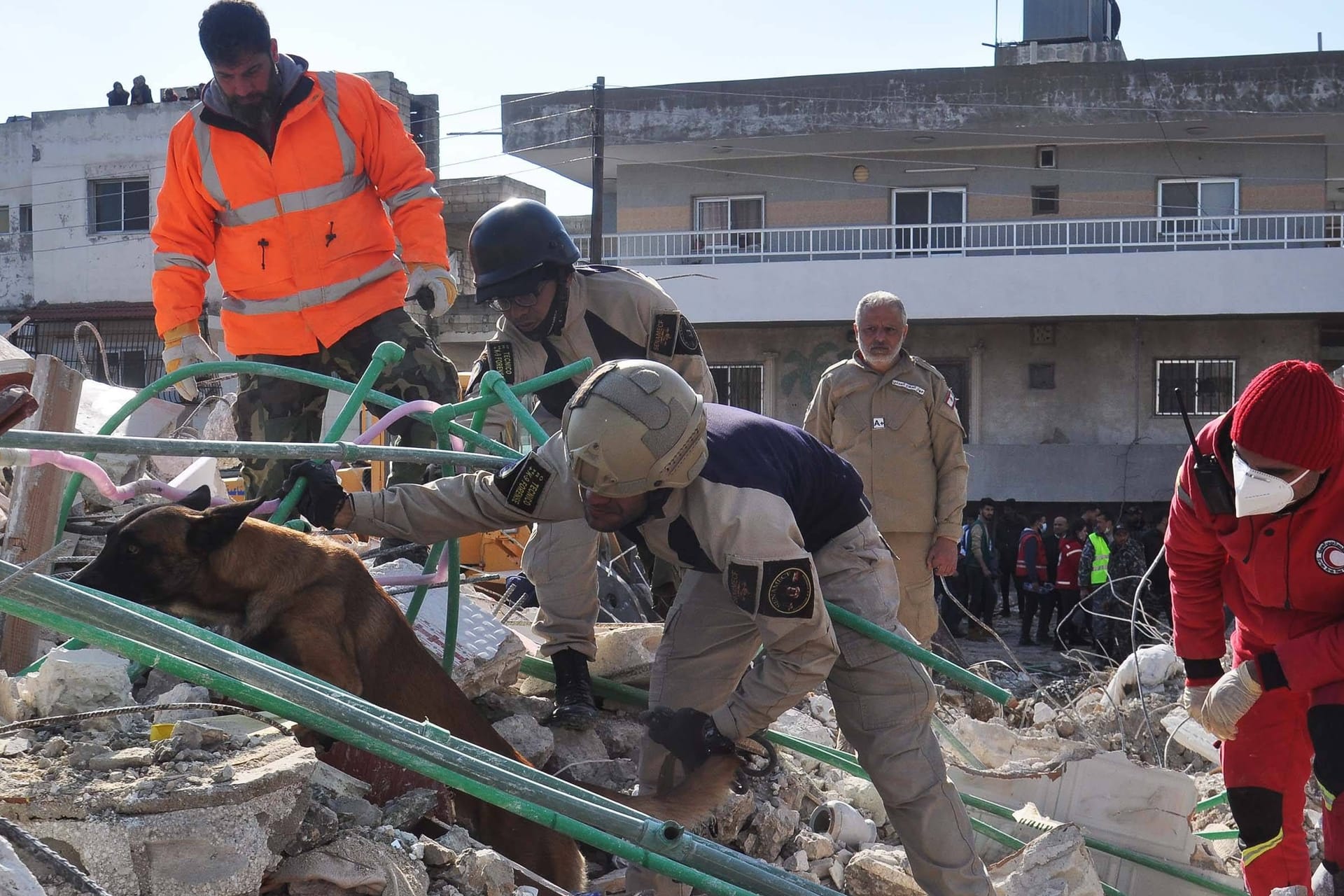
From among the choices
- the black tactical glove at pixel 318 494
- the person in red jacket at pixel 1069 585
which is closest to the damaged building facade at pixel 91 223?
the person in red jacket at pixel 1069 585

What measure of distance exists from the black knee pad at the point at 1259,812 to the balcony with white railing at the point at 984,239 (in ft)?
56.8

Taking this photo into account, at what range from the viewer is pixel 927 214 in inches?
866

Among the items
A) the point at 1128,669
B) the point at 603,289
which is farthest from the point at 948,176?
the point at 603,289

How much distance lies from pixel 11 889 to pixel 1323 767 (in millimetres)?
3112

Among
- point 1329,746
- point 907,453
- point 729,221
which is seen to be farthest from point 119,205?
point 1329,746

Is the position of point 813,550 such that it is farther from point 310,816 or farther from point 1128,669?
point 1128,669

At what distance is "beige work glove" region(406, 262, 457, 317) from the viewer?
4871mm

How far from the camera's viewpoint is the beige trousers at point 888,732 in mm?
3447

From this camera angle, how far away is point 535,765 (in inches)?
161

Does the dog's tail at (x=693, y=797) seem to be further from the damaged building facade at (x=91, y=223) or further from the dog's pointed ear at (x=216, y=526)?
the damaged building facade at (x=91, y=223)

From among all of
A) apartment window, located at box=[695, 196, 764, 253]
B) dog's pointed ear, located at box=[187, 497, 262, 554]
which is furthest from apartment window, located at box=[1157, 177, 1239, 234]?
dog's pointed ear, located at box=[187, 497, 262, 554]

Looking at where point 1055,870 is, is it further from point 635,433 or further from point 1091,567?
point 1091,567

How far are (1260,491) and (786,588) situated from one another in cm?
136

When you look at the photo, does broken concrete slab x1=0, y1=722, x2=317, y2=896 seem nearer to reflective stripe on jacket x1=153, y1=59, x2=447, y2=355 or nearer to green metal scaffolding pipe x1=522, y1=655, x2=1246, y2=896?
green metal scaffolding pipe x1=522, y1=655, x2=1246, y2=896
